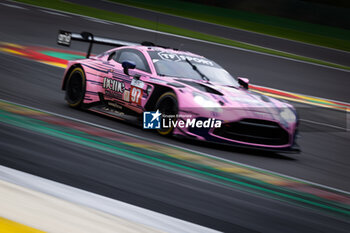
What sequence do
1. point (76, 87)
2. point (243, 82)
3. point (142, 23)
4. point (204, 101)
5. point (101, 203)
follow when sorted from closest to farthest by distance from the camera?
point (101, 203) < point (204, 101) < point (243, 82) < point (76, 87) < point (142, 23)

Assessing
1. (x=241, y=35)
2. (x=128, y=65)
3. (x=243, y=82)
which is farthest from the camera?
(x=241, y=35)

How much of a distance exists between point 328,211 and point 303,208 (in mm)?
223

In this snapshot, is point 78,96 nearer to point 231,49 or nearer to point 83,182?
point 83,182

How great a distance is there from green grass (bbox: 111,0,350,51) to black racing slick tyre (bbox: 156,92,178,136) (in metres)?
15.6

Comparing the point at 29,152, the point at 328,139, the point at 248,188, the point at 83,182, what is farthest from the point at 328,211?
the point at 328,139

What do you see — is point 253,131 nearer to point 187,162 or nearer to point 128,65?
point 187,162

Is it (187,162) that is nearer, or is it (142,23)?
(187,162)

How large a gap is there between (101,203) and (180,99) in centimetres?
303

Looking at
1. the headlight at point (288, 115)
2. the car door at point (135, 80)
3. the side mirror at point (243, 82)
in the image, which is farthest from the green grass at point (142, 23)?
the headlight at point (288, 115)

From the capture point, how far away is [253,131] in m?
6.97

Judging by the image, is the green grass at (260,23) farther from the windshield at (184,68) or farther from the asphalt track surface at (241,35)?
the windshield at (184,68)

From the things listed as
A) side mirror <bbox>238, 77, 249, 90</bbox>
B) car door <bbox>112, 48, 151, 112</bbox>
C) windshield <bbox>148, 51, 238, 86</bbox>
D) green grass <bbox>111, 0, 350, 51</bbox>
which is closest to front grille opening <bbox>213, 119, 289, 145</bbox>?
windshield <bbox>148, 51, 238, 86</bbox>

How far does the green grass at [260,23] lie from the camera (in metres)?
22.7

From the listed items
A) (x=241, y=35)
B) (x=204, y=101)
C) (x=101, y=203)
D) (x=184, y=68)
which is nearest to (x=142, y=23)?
(x=241, y=35)
